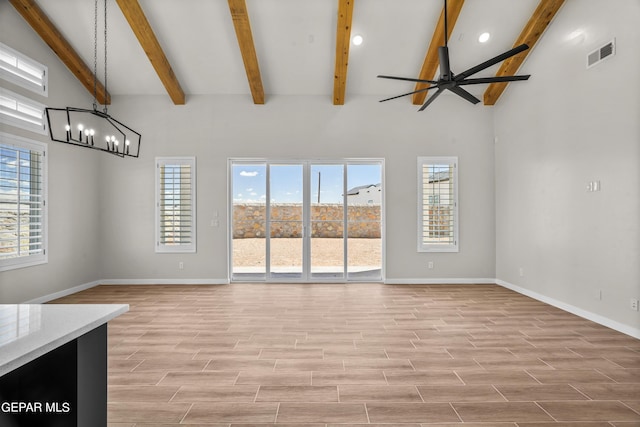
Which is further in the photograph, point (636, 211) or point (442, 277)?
point (442, 277)

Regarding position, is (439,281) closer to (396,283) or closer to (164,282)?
(396,283)

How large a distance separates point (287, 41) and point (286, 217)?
2.98 metres

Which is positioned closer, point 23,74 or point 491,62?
point 491,62

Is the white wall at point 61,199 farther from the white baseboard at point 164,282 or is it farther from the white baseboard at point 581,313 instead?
the white baseboard at point 581,313

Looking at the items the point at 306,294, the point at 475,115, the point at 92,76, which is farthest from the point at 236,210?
the point at 475,115

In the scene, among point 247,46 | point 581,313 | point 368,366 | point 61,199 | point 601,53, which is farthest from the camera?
point 61,199

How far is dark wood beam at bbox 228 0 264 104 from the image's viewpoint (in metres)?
4.61

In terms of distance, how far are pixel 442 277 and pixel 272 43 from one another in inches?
197

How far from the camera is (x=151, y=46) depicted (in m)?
5.25

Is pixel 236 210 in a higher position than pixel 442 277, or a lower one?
higher

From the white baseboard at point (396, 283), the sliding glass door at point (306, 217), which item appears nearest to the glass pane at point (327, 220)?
the sliding glass door at point (306, 217)

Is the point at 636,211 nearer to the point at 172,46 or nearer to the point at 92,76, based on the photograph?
the point at 172,46

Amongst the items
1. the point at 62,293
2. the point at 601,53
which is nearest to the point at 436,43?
the point at 601,53

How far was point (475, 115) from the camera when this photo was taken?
661 centimetres
